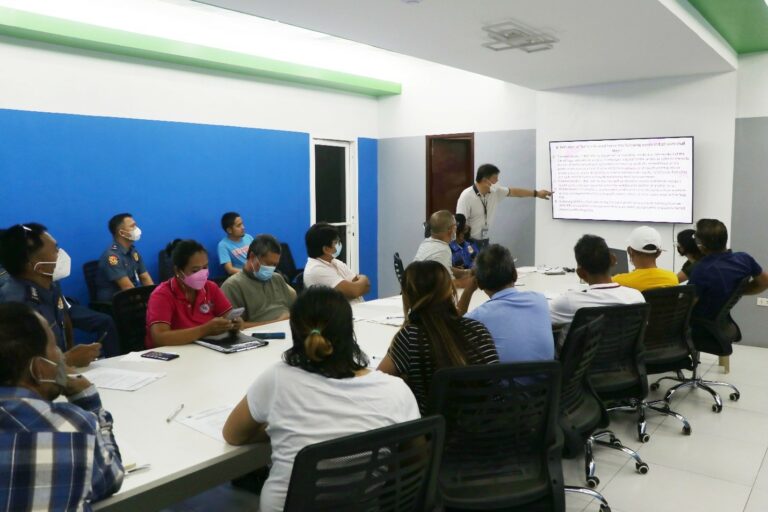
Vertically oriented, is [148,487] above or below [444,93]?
below

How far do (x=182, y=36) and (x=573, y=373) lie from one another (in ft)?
17.0

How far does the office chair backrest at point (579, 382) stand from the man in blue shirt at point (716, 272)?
1.60 metres

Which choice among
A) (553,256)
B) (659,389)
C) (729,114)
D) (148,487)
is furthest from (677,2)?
(148,487)

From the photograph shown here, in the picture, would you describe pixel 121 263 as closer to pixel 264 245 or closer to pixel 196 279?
pixel 264 245

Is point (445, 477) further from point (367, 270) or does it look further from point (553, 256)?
point (367, 270)

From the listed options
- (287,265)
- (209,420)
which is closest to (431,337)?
(209,420)

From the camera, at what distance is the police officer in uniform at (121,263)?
5.14 meters

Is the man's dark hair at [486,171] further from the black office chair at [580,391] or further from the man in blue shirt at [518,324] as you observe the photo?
the man in blue shirt at [518,324]

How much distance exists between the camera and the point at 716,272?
395 cm

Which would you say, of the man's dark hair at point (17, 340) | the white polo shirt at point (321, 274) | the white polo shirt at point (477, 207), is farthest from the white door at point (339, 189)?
the man's dark hair at point (17, 340)

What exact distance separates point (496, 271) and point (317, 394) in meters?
1.25

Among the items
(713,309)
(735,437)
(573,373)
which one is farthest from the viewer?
(713,309)

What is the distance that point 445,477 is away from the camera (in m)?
2.03

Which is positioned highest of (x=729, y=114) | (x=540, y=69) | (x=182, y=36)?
(x=182, y=36)
